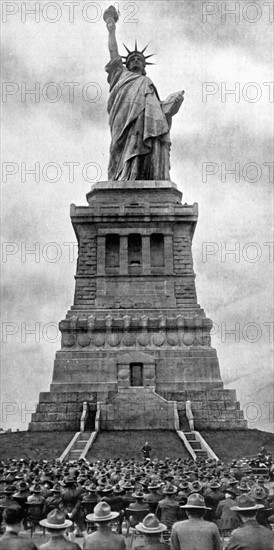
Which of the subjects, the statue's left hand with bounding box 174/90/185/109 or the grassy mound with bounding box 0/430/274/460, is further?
the statue's left hand with bounding box 174/90/185/109

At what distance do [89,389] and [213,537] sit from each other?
98.2ft

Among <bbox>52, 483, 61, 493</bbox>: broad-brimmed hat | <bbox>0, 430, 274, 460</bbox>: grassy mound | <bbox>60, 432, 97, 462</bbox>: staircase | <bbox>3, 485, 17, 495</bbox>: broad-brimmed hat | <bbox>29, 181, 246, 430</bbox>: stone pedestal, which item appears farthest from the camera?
<bbox>29, 181, 246, 430</bbox>: stone pedestal

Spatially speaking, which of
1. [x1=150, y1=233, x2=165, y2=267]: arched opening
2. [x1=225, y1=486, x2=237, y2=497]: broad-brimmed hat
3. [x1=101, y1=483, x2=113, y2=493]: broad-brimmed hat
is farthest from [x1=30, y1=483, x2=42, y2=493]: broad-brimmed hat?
[x1=150, y1=233, x2=165, y2=267]: arched opening

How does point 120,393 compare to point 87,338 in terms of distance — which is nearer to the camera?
point 120,393

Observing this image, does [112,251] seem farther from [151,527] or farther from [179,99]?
[151,527]

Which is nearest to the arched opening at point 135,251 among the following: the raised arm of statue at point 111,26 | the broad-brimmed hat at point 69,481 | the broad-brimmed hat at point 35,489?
the raised arm of statue at point 111,26

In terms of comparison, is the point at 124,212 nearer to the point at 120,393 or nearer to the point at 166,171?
the point at 166,171

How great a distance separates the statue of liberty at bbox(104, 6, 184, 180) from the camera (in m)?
46.6

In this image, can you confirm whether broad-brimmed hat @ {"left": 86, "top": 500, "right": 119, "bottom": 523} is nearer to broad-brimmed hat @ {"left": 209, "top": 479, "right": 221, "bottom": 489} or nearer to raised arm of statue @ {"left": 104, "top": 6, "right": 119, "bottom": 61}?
broad-brimmed hat @ {"left": 209, "top": 479, "right": 221, "bottom": 489}

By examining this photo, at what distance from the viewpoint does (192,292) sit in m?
41.3

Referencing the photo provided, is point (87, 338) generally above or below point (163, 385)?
above

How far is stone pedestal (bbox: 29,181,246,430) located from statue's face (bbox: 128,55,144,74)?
11063 mm

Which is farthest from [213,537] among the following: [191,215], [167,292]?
[191,215]

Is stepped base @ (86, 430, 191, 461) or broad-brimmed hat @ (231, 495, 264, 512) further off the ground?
broad-brimmed hat @ (231, 495, 264, 512)
